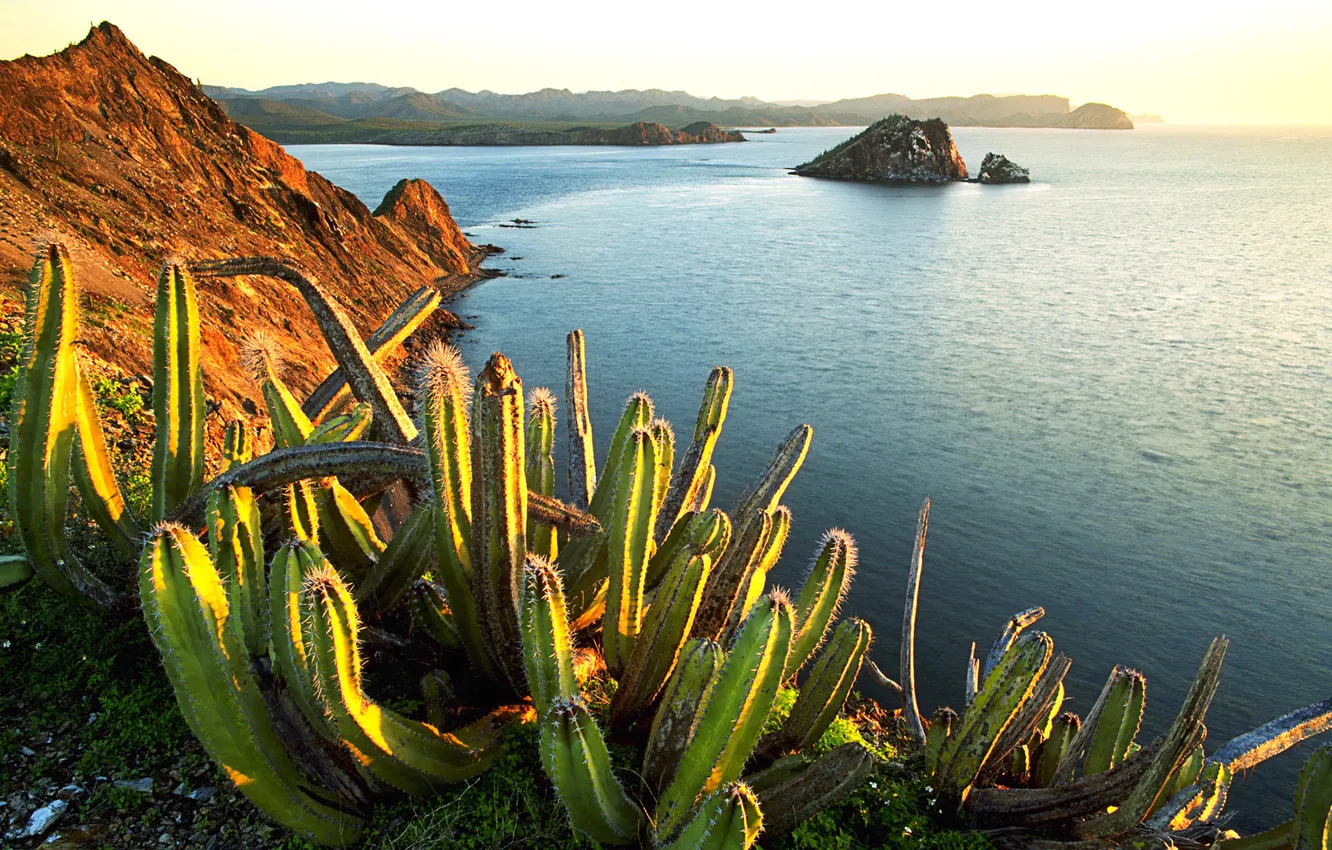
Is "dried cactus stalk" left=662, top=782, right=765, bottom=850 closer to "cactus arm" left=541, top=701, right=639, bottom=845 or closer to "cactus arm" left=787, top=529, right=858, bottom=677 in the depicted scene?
"cactus arm" left=541, top=701, right=639, bottom=845

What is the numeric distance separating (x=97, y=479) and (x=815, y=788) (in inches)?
164

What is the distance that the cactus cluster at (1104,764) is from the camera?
3.92 m

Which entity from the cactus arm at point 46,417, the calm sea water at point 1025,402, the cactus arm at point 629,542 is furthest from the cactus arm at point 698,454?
the calm sea water at point 1025,402

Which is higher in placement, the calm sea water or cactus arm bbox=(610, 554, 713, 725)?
cactus arm bbox=(610, 554, 713, 725)

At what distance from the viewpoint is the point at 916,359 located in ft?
68.6

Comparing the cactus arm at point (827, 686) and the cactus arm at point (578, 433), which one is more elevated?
the cactus arm at point (578, 433)

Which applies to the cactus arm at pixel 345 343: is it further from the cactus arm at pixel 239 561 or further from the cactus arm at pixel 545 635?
the cactus arm at pixel 545 635

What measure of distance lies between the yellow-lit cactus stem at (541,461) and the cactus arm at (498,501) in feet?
2.29

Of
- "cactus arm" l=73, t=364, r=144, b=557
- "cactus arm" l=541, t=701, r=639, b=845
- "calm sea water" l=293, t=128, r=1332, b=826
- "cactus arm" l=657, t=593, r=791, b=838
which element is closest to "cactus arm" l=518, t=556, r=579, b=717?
"cactus arm" l=541, t=701, r=639, b=845

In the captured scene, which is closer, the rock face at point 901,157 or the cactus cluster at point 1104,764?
the cactus cluster at point 1104,764

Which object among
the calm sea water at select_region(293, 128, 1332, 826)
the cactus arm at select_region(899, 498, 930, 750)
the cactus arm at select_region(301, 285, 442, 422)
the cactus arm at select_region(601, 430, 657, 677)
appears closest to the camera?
the cactus arm at select_region(601, 430, 657, 677)

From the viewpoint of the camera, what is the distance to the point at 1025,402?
58.2 ft

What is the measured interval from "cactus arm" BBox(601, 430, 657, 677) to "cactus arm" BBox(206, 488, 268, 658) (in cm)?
175

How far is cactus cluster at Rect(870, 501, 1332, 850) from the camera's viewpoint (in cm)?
392
